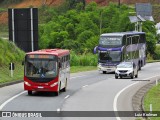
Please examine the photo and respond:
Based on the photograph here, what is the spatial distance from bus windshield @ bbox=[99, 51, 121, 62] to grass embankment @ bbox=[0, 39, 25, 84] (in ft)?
29.5

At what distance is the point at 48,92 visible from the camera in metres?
31.4

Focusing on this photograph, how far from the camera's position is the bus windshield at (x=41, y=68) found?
93.9ft

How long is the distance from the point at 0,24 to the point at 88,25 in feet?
101

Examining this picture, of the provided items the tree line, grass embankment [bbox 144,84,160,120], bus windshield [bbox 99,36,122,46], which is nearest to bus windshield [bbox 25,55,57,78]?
grass embankment [bbox 144,84,160,120]

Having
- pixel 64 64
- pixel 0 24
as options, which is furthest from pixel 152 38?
pixel 64 64

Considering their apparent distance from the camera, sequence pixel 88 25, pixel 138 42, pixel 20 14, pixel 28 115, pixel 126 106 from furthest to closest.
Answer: pixel 88 25 < pixel 138 42 < pixel 20 14 < pixel 126 106 < pixel 28 115

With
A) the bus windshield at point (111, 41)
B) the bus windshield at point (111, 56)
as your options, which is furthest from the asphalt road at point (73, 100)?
the bus windshield at point (111, 41)

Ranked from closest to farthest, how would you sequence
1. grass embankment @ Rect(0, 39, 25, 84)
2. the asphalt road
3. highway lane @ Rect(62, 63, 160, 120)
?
the asphalt road → highway lane @ Rect(62, 63, 160, 120) → grass embankment @ Rect(0, 39, 25, 84)

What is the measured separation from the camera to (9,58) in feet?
149

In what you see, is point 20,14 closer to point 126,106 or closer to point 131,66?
point 131,66

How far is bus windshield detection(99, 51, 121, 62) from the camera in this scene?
2064 inches

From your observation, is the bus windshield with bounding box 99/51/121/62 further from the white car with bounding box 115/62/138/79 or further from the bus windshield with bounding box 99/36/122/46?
the white car with bounding box 115/62/138/79

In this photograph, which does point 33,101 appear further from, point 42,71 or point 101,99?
point 101,99

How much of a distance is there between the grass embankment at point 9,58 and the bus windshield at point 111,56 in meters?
9.00
